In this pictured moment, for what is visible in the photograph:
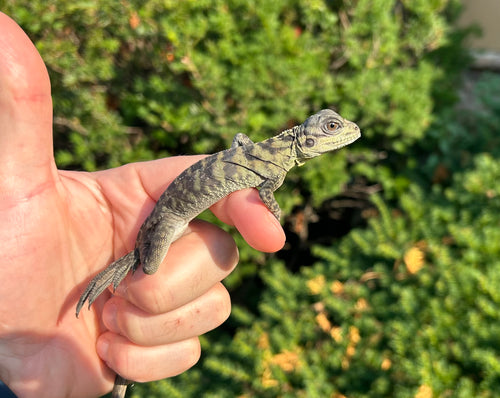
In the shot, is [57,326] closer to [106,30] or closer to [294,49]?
[106,30]

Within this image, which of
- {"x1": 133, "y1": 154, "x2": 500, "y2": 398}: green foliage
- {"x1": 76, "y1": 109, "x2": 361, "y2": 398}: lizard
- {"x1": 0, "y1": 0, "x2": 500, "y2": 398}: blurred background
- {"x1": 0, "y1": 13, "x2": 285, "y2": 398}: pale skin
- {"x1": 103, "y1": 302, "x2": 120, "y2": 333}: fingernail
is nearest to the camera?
{"x1": 0, "y1": 13, "x2": 285, "y2": 398}: pale skin

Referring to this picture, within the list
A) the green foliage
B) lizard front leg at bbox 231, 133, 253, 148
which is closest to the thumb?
lizard front leg at bbox 231, 133, 253, 148

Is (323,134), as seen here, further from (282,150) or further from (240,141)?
(240,141)

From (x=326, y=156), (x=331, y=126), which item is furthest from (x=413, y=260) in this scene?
(x=331, y=126)

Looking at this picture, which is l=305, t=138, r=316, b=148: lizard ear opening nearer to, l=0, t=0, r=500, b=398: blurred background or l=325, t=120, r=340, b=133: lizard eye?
l=325, t=120, r=340, b=133: lizard eye

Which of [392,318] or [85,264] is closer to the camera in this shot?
[85,264]

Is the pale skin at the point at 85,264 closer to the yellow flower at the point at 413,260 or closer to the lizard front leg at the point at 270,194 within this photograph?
the lizard front leg at the point at 270,194
